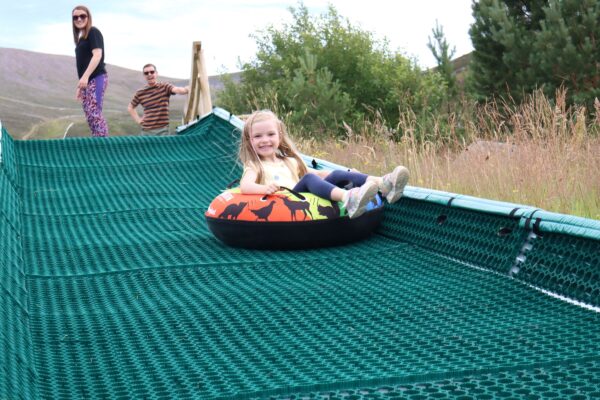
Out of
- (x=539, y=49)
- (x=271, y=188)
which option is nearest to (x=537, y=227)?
(x=271, y=188)

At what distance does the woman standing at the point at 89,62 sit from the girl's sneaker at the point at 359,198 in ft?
11.7

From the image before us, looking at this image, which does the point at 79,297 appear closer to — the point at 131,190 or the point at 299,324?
the point at 299,324

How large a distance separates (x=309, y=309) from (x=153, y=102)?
17.2 feet

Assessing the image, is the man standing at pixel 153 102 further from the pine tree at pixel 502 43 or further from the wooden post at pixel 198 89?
the pine tree at pixel 502 43

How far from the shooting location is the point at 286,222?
361 cm

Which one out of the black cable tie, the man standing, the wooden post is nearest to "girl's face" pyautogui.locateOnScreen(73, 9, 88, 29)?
the man standing

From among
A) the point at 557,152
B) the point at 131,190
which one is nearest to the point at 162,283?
the point at 131,190

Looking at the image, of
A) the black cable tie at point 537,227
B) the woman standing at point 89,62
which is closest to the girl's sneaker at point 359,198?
the black cable tie at point 537,227

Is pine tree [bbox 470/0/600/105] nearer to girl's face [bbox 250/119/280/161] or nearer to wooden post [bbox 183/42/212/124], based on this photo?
wooden post [bbox 183/42/212/124]

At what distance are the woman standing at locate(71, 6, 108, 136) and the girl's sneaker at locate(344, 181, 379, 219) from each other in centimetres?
358

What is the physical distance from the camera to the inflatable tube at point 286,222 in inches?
143

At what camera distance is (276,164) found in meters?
4.01

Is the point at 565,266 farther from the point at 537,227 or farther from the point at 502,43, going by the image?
the point at 502,43

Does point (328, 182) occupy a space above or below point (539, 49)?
below
